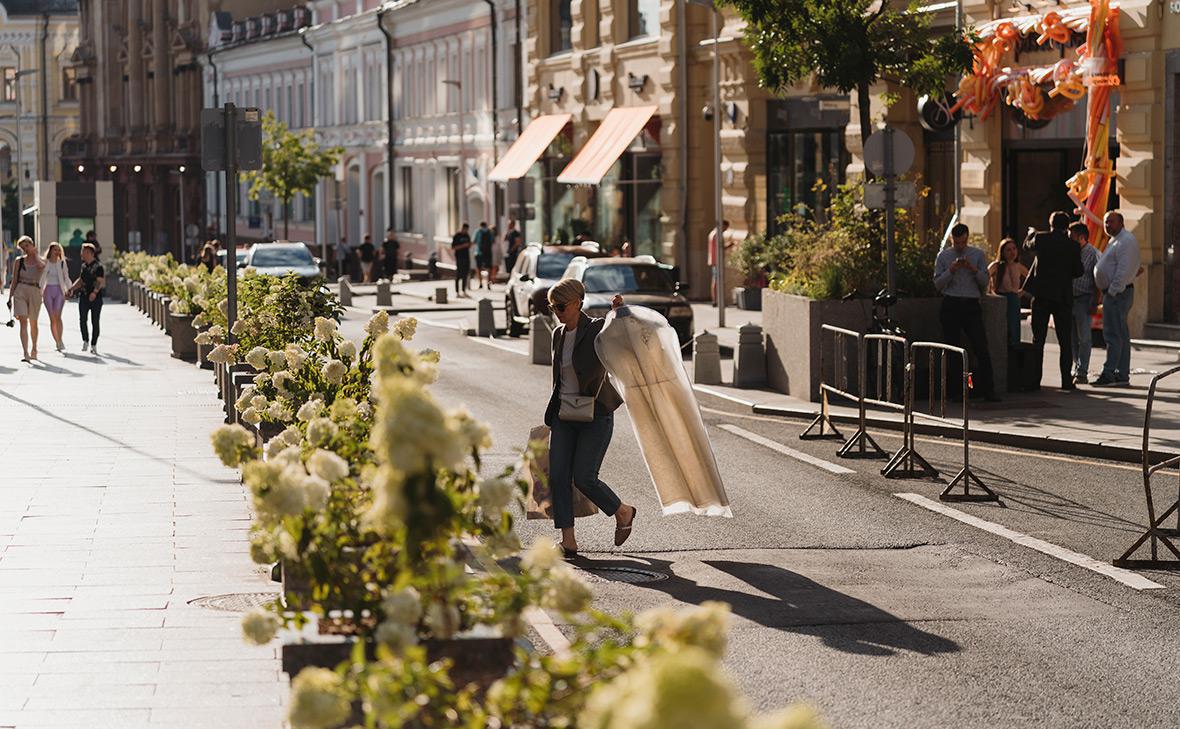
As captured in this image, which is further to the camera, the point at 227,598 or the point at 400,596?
the point at 227,598

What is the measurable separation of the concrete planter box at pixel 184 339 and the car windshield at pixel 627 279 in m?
5.45

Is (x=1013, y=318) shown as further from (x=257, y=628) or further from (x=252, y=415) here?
(x=257, y=628)

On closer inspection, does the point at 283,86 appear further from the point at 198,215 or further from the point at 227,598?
the point at 227,598

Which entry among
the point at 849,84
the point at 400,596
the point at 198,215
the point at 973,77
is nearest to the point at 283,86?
the point at 198,215

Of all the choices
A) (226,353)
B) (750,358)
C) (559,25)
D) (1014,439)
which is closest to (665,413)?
(226,353)

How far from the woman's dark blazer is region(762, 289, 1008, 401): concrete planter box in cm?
941

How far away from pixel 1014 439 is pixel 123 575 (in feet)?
30.5

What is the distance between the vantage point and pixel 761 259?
3888cm

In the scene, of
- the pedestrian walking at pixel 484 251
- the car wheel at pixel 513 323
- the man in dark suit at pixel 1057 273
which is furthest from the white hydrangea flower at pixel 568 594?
the pedestrian walking at pixel 484 251

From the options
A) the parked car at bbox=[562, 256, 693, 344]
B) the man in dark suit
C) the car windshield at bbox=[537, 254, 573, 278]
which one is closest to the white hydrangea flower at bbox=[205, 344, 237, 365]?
the man in dark suit

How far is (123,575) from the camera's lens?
11.4m

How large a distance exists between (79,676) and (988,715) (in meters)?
3.67

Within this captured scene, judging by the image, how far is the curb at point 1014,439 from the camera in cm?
1731

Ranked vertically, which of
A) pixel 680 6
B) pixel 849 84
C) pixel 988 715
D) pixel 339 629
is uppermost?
pixel 680 6
